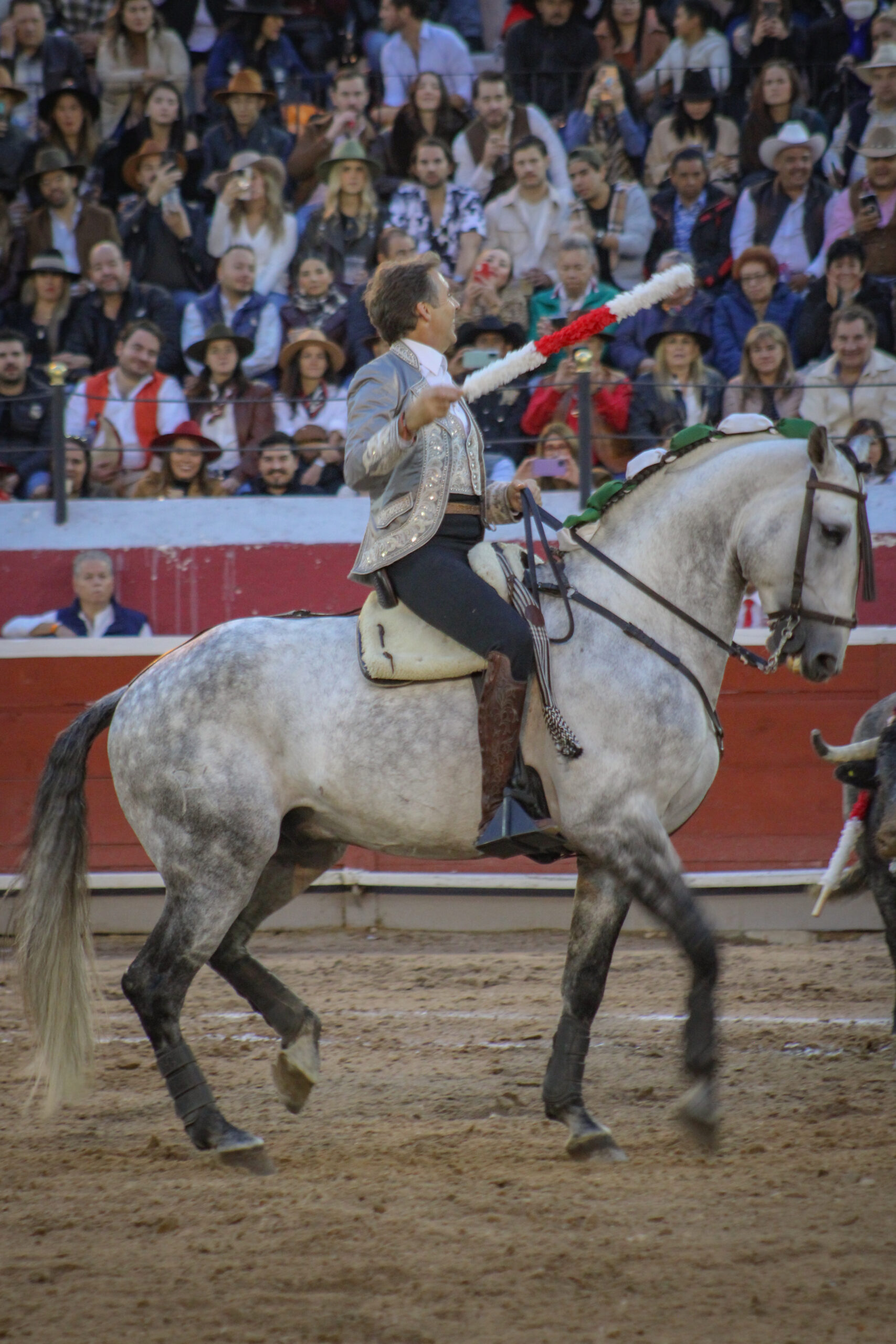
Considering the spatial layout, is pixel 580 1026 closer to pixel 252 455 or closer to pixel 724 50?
pixel 252 455

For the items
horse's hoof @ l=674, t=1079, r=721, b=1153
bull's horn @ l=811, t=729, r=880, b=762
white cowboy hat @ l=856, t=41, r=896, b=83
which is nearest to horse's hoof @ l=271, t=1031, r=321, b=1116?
horse's hoof @ l=674, t=1079, r=721, b=1153

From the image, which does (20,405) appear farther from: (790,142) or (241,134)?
(790,142)

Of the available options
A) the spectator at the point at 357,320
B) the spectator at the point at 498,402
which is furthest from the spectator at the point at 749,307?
the spectator at the point at 357,320

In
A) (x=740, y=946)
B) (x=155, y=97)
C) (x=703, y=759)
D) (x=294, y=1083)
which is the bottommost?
(x=740, y=946)

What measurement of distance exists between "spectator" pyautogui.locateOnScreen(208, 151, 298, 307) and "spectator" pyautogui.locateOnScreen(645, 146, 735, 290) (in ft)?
7.40

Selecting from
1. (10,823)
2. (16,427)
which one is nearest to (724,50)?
(16,427)

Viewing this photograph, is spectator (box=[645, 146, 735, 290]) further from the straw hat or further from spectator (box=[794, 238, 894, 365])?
the straw hat

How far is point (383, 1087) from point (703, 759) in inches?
61.2

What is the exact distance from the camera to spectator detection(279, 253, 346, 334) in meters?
8.91

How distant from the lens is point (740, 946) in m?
7.02

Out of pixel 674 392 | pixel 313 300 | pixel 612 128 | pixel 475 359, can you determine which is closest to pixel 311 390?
pixel 313 300

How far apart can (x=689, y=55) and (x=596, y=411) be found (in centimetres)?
402

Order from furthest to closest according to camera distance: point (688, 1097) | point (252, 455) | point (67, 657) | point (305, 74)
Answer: point (305, 74) < point (252, 455) < point (67, 657) < point (688, 1097)

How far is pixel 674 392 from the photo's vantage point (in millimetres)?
7809
